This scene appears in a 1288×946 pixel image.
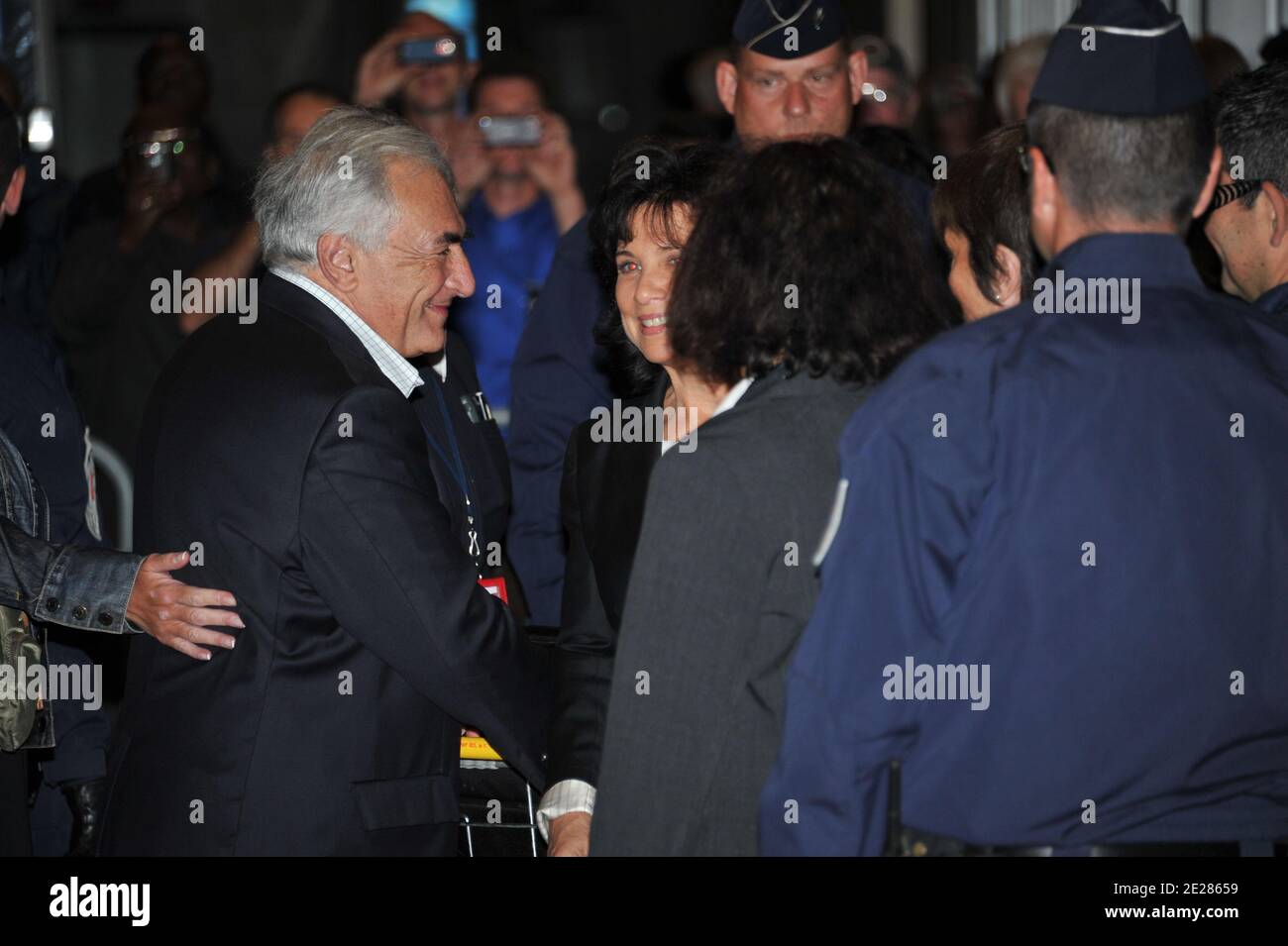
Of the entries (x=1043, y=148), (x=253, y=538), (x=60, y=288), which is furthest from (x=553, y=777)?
(x=60, y=288)

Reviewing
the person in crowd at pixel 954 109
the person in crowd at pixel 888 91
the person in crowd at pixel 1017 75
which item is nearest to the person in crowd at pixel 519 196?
the person in crowd at pixel 888 91

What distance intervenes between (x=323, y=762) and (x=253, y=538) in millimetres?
343

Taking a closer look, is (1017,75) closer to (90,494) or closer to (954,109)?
(954,109)

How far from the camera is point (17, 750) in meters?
2.66

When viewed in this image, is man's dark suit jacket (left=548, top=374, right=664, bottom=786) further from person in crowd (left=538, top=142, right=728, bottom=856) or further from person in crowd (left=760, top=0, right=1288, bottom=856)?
person in crowd (left=760, top=0, right=1288, bottom=856)

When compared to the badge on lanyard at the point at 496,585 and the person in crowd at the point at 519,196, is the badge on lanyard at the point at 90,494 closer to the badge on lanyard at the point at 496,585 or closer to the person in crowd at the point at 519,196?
the badge on lanyard at the point at 496,585

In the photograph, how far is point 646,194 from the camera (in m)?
2.65

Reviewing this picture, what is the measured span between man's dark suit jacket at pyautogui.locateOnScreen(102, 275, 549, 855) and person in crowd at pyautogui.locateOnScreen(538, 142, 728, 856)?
0.43 feet

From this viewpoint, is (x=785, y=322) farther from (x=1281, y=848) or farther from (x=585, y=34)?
(x=585, y=34)

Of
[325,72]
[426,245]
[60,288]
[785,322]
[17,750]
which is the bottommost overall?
[17,750]

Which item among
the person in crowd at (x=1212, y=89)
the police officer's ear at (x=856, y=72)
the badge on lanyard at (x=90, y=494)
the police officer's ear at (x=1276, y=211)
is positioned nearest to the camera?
the police officer's ear at (x=1276, y=211)

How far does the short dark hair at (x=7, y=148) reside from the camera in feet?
9.48

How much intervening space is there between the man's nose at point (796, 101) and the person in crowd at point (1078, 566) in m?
1.92

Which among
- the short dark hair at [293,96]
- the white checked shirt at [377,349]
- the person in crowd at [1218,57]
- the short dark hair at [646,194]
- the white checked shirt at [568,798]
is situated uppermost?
the short dark hair at [293,96]
